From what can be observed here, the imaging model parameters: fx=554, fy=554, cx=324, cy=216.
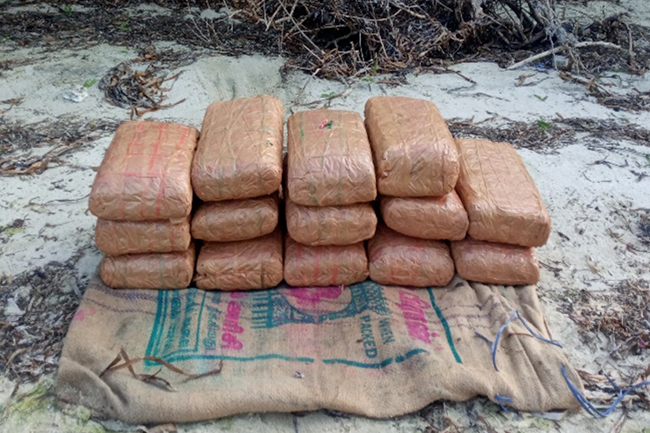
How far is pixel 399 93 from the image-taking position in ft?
17.7

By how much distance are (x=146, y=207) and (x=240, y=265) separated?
22.6 inches

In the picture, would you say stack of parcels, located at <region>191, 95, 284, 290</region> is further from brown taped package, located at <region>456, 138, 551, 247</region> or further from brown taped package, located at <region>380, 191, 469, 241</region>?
brown taped package, located at <region>456, 138, 551, 247</region>

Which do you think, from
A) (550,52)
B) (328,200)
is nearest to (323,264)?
(328,200)

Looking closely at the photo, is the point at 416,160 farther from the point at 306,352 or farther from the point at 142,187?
the point at 142,187

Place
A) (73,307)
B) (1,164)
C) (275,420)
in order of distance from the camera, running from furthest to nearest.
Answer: (1,164) → (73,307) → (275,420)

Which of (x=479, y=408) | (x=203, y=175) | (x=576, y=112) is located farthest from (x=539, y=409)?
(x=576, y=112)

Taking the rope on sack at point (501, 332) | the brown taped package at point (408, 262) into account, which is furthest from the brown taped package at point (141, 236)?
the rope on sack at point (501, 332)

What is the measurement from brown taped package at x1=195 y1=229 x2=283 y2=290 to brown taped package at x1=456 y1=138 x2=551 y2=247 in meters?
1.07

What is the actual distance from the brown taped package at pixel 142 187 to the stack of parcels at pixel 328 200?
0.54 meters

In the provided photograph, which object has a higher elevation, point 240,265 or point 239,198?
point 239,198

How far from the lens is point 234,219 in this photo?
2.82 metres

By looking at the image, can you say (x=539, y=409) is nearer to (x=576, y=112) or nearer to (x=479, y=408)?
(x=479, y=408)

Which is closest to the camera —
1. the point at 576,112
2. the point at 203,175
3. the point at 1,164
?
the point at 203,175

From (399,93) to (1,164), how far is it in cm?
348
